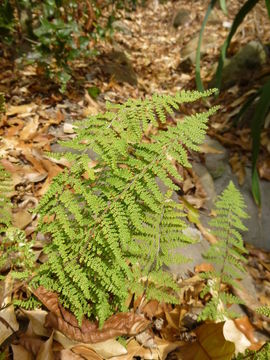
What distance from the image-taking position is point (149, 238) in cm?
126

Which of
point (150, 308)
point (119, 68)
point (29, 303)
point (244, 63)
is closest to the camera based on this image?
point (29, 303)

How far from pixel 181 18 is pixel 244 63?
217cm

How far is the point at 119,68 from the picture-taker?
11.9 ft

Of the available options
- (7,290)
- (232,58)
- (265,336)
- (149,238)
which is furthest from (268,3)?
(7,290)

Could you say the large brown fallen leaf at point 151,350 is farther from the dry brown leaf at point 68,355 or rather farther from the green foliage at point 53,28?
the green foliage at point 53,28

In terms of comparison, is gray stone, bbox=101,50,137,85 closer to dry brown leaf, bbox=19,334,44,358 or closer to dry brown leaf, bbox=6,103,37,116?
dry brown leaf, bbox=6,103,37,116

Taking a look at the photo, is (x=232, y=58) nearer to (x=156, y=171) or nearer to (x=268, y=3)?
(x=268, y=3)

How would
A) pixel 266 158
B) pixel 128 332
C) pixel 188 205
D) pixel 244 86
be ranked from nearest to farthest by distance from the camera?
1. pixel 128 332
2. pixel 188 205
3. pixel 266 158
4. pixel 244 86

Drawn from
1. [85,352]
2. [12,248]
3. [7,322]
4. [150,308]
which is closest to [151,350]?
[150,308]

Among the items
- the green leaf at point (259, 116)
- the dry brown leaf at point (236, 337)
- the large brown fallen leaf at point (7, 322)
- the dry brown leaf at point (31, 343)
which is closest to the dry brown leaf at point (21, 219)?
the large brown fallen leaf at point (7, 322)

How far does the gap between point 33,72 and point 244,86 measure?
7.74 feet

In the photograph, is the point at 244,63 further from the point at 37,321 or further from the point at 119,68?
the point at 37,321

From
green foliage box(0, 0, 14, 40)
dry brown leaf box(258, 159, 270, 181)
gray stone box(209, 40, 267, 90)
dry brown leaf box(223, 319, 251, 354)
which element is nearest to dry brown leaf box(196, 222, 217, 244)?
dry brown leaf box(223, 319, 251, 354)

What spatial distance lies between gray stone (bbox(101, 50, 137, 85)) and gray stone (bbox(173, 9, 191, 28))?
206 centimetres
